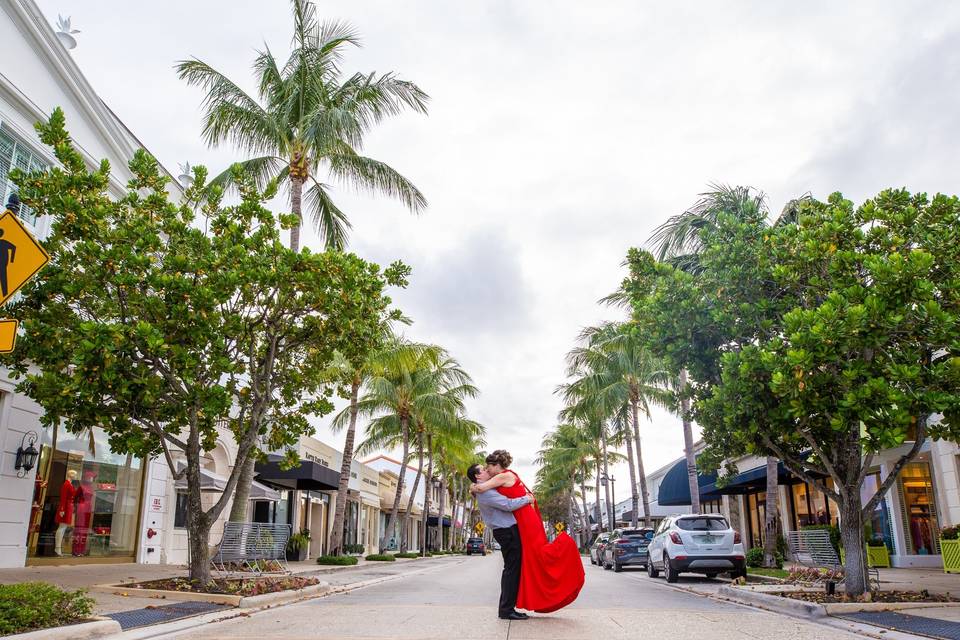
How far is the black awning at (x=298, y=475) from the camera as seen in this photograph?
986 inches

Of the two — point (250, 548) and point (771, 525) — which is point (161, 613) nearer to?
point (250, 548)

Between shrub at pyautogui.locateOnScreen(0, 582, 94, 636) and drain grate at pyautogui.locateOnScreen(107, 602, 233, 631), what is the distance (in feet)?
1.69

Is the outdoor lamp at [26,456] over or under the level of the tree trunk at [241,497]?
over

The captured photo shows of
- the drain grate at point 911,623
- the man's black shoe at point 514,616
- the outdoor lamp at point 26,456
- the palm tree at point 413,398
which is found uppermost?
the palm tree at point 413,398

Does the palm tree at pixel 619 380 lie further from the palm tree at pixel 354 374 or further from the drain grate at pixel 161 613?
the drain grate at pixel 161 613

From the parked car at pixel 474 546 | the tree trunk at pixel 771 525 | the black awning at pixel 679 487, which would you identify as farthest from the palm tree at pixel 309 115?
the parked car at pixel 474 546

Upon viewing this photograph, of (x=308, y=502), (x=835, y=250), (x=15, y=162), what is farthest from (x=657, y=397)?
(x=15, y=162)

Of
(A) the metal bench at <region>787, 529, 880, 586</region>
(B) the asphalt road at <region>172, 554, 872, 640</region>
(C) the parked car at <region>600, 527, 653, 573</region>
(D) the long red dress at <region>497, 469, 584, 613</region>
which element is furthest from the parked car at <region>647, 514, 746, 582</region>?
(D) the long red dress at <region>497, 469, 584, 613</region>

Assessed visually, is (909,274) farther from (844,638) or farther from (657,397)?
(657,397)

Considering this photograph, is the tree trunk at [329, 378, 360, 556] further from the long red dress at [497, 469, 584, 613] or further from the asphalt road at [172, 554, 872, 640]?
the long red dress at [497, 469, 584, 613]

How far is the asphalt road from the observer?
7.21 m

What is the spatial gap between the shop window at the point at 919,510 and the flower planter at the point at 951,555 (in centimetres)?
273

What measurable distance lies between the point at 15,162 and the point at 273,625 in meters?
10.9

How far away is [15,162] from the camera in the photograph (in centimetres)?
1396
